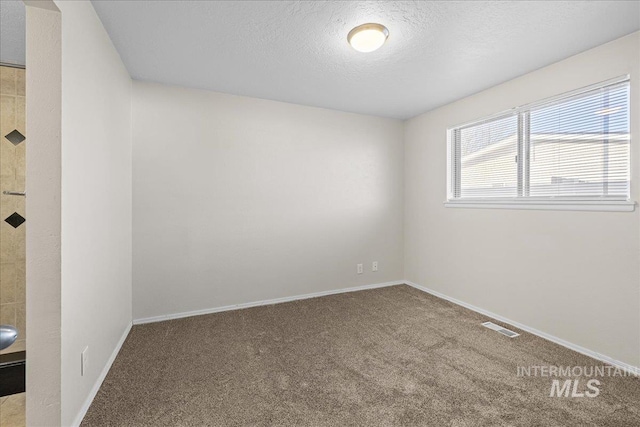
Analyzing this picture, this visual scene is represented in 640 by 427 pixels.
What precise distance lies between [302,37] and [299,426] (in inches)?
101

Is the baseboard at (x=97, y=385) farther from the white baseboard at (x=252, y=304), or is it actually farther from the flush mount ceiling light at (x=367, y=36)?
the flush mount ceiling light at (x=367, y=36)

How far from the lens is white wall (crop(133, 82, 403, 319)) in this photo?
3.04m

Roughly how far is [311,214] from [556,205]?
2.52 meters

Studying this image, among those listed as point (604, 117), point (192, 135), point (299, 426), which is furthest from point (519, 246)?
point (192, 135)

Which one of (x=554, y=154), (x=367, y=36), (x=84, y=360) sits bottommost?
(x=84, y=360)

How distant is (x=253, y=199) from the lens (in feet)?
11.5

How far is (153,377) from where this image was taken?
206 cm

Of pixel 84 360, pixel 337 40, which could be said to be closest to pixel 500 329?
pixel 337 40

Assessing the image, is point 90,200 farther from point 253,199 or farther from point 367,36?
point 367,36

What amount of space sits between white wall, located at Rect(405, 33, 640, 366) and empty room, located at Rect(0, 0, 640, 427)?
0.02 meters

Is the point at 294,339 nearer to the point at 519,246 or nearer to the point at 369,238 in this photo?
the point at 369,238

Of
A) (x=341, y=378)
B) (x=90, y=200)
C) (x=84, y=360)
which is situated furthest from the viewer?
(x=341, y=378)

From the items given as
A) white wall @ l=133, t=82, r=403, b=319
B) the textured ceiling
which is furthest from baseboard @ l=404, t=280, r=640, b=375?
the textured ceiling

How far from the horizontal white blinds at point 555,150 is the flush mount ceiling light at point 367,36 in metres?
1.74
